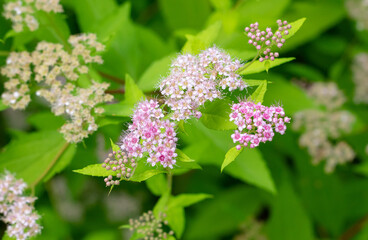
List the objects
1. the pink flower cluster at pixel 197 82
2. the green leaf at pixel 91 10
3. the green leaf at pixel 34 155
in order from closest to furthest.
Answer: the pink flower cluster at pixel 197 82 < the green leaf at pixel 34 155 < the green leaf at pixel 91 10

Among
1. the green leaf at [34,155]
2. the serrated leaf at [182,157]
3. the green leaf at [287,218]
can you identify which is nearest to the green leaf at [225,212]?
the green leaf at [287,218]

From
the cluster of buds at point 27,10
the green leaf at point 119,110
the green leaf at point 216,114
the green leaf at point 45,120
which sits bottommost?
the green leaf at point 216,114

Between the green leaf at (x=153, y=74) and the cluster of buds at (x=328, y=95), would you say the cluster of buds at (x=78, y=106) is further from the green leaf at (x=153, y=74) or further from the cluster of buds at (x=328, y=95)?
the cluster of buds at (x=328, y=95)

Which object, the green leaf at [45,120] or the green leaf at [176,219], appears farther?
the green leaf at [45,120]

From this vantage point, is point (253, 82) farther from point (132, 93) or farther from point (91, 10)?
point (91, 10)

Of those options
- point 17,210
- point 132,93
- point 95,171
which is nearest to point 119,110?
point 132,93

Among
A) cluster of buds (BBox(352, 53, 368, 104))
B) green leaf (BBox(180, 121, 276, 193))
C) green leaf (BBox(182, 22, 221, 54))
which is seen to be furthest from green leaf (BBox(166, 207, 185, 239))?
cluster of buds (BBox(352, 53, 368, 104))

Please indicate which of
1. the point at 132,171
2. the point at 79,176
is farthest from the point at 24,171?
the point at 79,176

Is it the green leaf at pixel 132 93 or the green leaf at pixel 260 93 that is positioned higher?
the green leaf at pixel 132 93
